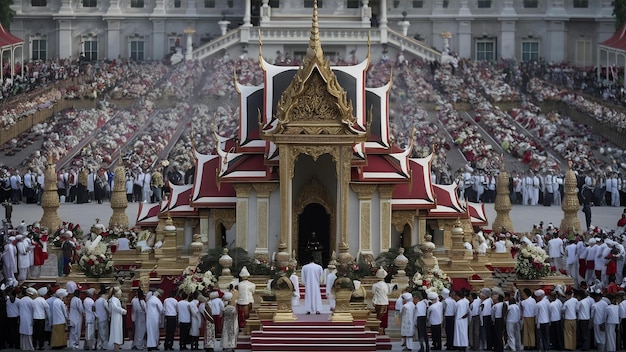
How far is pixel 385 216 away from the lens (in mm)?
58656

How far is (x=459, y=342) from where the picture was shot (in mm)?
51219

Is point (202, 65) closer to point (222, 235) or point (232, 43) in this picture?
point (232, 43)

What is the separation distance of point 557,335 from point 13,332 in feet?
44.9

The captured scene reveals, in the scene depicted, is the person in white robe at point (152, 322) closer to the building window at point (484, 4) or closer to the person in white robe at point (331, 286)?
the person in white robe at point (331, 286)

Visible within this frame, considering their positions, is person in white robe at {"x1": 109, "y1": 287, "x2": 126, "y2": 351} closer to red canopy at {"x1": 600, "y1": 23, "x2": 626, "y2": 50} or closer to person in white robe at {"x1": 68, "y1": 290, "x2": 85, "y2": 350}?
person in white robe at {"x1": 68, "y1": 290, "x2": 85, "y2": 350}

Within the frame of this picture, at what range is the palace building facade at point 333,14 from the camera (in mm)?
130250

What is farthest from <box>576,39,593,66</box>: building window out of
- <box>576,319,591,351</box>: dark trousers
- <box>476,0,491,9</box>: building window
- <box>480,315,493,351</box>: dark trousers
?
<box>480,315,493,351</box>: dark trousers

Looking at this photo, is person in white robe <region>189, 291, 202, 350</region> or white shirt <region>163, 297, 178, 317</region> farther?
white shirt <region>163, 297, 178, 317</region>

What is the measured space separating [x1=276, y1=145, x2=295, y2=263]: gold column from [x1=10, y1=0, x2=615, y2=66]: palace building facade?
235 ft

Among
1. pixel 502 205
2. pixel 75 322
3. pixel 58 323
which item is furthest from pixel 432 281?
pixel 502 205

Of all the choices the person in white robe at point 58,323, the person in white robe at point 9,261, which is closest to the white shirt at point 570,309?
the person in white robe at point 58,323

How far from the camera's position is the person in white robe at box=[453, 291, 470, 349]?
51.2 metres

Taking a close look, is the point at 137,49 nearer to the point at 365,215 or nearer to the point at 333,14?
the point at 333,14

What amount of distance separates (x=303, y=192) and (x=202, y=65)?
58826 mm
